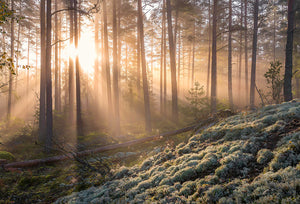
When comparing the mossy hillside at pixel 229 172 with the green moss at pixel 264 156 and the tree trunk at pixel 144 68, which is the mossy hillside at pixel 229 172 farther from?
the tree trunk at pixel 144 68

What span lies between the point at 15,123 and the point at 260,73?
65.1 meters

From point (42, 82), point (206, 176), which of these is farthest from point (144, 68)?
point (206, 176)

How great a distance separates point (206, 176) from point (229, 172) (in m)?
0.65

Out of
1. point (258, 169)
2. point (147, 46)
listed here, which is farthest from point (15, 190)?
point (147, 46)

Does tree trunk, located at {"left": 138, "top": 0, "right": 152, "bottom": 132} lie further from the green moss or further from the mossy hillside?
the green moss

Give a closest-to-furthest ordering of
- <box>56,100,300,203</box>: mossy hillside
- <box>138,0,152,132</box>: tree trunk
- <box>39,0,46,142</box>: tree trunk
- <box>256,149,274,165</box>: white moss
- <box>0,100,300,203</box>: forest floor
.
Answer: <box>56,100,300,203</box>: mossy hillside
<box>0,100,300,203</box>: forest floor
<box>256,149,274,165</box>: white moss
<box>39,0,46,142</box>: tree trunk
<box>138,0,152,132</box>: tree trunk

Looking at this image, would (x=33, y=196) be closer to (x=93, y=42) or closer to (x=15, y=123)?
(x=15, y=123)

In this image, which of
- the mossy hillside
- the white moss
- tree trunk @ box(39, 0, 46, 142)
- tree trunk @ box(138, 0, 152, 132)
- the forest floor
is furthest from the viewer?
tree trunk @ box(138, 0, 152, 132)

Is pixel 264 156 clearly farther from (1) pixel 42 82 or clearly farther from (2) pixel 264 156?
(1) pixel 42 82

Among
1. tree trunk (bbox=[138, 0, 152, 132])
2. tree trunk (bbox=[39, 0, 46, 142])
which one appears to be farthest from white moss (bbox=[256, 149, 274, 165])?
tree trunk (bbox=[39, 0, 46, 142])

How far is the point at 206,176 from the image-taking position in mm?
4898

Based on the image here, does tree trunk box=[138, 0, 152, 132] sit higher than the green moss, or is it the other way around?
tree trunk box=[138, 0, 152, 132]

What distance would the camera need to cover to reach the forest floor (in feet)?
12.3

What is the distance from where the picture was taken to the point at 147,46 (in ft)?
120
